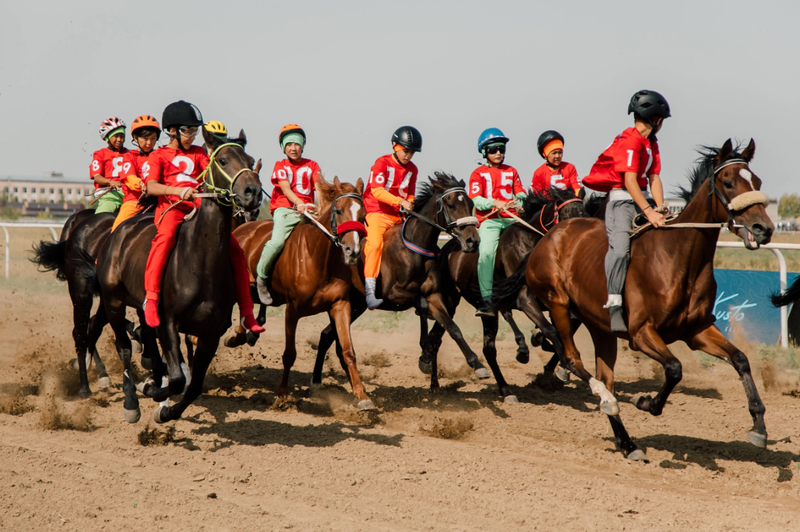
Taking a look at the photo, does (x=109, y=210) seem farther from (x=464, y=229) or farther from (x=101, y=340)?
(x=464, y=229)

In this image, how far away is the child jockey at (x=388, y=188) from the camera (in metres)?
8.04

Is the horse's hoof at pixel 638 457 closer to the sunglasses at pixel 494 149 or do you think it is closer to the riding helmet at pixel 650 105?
the riding helmet at pixel 650 105

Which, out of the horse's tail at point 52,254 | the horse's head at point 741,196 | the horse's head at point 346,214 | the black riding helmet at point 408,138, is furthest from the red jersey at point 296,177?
the horse's head at point 741,196

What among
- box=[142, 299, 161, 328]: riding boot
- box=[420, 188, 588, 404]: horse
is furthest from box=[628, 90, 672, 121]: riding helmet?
box=[142, 299, 161, 328]: riding boot

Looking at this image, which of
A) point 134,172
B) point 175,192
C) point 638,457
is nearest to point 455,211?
point 175,192

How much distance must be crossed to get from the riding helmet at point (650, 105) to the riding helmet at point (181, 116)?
3616 millimetres

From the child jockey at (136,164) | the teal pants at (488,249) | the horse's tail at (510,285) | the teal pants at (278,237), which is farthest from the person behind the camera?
the teal pants at (488,249)

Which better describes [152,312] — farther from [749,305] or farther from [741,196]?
[749,305]

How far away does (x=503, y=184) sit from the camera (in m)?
8.89

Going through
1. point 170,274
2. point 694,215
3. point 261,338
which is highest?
point 694,215

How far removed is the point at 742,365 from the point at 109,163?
7.65m

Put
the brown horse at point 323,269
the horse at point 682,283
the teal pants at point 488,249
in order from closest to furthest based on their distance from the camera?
the horse at point 682,283 → the brown horse at point 323,269 → the teal pants at point 488,249

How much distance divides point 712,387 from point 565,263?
3440mm

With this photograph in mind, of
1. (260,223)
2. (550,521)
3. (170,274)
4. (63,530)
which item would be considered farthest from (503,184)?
(63,530)
